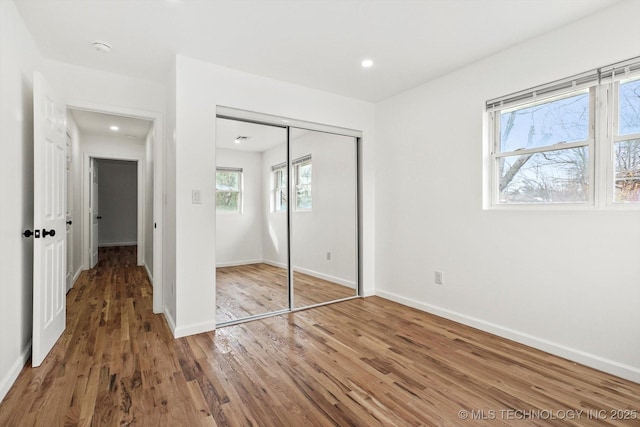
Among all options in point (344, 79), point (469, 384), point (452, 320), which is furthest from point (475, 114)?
point (469, 384)

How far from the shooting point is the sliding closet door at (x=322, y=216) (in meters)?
3.60

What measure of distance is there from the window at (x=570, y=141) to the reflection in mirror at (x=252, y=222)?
86.2 inches

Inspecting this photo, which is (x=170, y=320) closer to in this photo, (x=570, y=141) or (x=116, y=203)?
(x=570, y=141)

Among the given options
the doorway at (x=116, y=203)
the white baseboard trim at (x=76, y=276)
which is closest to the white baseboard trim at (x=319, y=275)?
the white baseboard trim at (x=76, y=276)

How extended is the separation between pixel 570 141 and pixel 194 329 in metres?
3.45

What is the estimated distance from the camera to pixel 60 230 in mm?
2730

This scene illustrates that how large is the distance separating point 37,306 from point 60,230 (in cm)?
80

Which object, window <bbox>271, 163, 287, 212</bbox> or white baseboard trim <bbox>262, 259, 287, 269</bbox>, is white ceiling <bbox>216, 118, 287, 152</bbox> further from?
white baseboard trim <bbox>262, 259, 287, 269</bbox>

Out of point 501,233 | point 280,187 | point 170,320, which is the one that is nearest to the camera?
point 501,233

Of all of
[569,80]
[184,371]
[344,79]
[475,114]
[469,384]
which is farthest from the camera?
[344,79]

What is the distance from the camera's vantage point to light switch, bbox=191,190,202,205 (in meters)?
2.85

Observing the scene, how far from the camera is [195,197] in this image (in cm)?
286

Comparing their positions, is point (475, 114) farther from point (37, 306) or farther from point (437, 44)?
point (37, 306)

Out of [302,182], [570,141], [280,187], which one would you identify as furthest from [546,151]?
[280,187]
